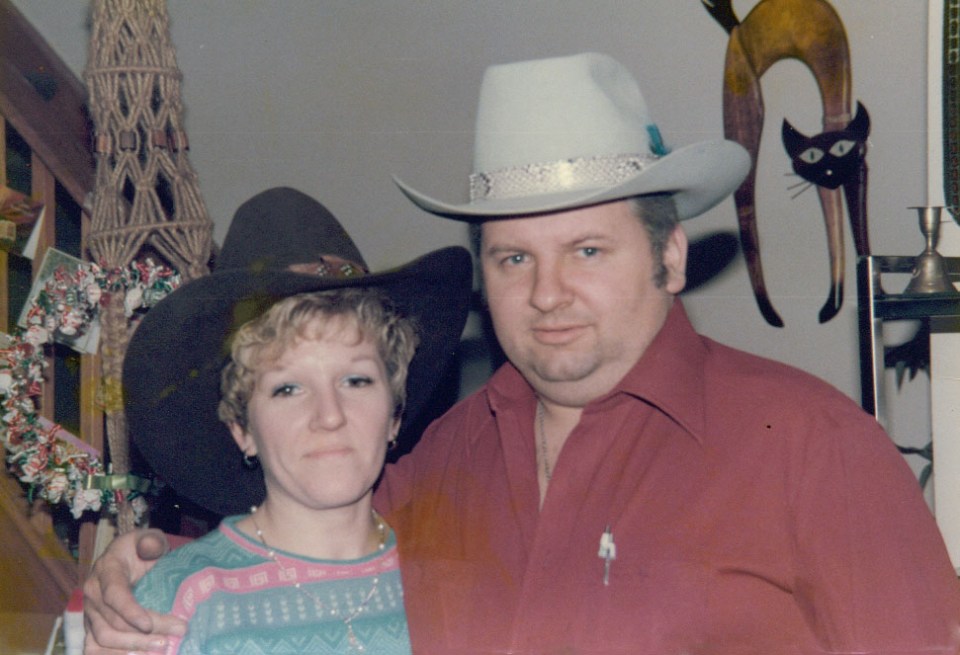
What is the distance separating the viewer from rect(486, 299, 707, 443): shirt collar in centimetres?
139

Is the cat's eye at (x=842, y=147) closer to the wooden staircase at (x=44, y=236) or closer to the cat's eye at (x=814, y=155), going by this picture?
the cat's eye at (x=814, y=155)

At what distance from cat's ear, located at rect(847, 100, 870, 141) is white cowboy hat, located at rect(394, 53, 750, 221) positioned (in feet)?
3.64

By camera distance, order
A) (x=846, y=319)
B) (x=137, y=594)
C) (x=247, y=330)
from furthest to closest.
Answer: (x=846, y=319)
(x=247, y=330)
(x=137, y=594)

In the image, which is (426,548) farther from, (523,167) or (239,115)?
(239,115)

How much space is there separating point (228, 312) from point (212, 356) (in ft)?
0.29

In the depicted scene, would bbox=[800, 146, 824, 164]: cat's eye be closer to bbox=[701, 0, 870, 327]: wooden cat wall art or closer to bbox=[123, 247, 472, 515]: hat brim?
bbox=[701, 0, 870, 327]: wooden cat wall art

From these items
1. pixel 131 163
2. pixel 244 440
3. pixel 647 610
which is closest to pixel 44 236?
pixel 131 163

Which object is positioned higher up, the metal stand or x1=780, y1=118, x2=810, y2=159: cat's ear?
x1=780, y1=118, x2=810, y2=159: cat's ear

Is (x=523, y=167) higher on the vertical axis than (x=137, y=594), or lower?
higher

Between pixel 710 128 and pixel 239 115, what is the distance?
4.27ft

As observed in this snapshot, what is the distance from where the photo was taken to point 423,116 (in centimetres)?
278

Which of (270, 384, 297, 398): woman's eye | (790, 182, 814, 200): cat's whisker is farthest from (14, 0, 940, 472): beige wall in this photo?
(270, 384, 297, 398): woman's eye

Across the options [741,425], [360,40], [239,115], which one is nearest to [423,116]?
[360,40]

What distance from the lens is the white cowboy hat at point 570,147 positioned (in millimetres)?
1453
